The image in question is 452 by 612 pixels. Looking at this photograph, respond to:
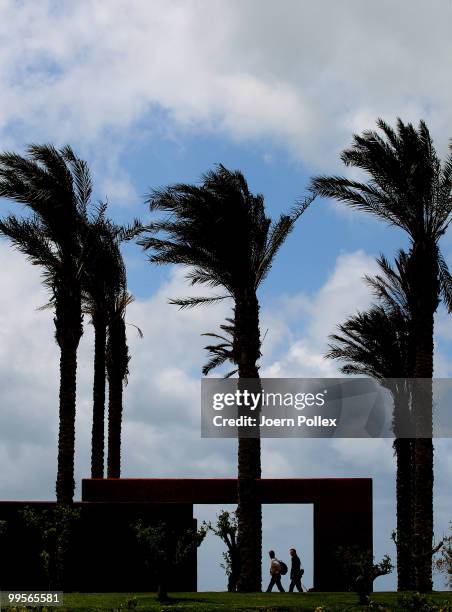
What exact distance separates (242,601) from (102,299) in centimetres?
1573

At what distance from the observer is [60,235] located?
103 ft

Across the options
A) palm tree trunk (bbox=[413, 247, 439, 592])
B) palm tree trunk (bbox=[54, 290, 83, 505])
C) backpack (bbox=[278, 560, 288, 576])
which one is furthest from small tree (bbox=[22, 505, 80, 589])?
palm tree trunk (bbox=[413, 247, 439, 592])

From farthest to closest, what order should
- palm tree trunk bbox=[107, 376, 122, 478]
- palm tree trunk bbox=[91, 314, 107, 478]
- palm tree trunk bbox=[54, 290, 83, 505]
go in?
1. palm tree trunk bbox=[107, 376, 122, 478]
2. palm tree trunk bbox=[91, 314, 107, 478]
3. palm tree trunk bbox=[54, 290, 83, 505]

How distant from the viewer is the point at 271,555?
31781mm

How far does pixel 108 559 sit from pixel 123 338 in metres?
13.2

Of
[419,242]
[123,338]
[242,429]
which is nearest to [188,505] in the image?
[242,429]

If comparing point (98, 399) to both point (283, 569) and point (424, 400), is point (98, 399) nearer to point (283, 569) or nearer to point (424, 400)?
point (283, 569)

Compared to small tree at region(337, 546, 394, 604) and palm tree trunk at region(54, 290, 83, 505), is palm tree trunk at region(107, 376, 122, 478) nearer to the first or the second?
palm tree trunk at region(54, 290, 83, 505)

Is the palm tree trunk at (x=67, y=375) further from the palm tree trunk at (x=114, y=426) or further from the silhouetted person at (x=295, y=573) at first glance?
the palm tree trunk at (x=114, y=426)

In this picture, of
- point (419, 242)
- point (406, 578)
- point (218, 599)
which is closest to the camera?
point (218, 599)

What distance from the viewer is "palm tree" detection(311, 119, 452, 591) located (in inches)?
1156

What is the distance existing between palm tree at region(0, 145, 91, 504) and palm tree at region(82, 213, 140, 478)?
14.6ft

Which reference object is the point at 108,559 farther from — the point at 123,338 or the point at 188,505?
the point at 123,338

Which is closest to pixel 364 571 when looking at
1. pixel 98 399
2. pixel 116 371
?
pixel 98 399
